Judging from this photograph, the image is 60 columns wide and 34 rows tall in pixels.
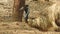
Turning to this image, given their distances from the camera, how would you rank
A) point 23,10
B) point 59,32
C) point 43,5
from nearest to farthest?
point 59,32 → point 43,5 → point 23,10

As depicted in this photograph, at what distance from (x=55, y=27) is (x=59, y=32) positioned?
13 cm

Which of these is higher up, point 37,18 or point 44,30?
point 37,18

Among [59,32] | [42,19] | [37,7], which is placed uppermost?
[37,7]

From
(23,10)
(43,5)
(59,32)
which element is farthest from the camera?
(23,10)

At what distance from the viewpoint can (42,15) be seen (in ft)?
8.28

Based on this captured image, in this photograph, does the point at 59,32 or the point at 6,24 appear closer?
the point at 59,32

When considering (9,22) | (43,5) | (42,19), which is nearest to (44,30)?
(42,19)

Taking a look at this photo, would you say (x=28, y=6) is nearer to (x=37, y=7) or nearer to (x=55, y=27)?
(x=37, y=7)

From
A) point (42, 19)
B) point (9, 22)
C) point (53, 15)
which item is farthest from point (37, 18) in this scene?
point (9, 22)

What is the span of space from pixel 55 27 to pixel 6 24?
2.32ft

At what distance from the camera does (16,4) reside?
2807mm

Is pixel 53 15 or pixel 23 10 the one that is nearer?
pixel 53 15

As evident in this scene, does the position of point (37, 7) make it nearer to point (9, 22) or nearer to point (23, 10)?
point (23, 10)

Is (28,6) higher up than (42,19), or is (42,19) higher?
(28,6)
